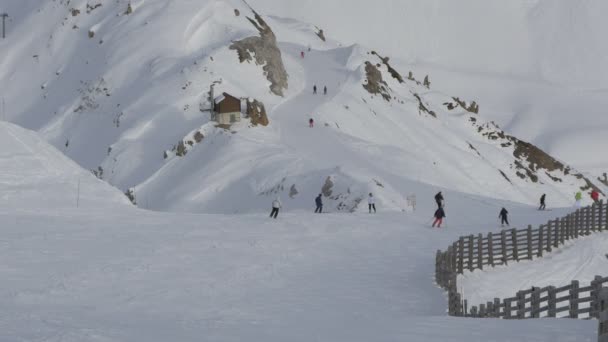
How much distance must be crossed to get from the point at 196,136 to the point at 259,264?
41.5m

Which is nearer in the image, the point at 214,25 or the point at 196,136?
the point at 196,136

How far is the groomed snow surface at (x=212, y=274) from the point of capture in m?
14.1

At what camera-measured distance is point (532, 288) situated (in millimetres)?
16859

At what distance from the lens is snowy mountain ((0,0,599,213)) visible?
55781 millimetres

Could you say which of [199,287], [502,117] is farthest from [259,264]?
[502,117]

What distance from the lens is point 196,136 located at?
212 ft

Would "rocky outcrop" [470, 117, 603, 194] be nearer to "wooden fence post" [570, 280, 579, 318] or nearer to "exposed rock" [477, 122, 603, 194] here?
"exposed rock" [477, 122, 603, 194]

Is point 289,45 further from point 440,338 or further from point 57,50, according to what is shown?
point 440,338

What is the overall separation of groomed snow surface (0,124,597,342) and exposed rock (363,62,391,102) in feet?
167

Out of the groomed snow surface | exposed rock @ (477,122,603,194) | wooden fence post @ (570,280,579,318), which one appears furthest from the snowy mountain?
wooden fence post @ (570,280,579,318)

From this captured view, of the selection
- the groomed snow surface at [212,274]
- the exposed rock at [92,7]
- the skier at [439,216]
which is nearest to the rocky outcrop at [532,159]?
the exposed rock at [92,7]

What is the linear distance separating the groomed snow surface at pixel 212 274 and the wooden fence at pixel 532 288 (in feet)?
2.53

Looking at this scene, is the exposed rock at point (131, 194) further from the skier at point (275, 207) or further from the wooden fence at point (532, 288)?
the wooden fence at point (532, 288)

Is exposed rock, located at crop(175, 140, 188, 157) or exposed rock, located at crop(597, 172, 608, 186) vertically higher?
exposed rock, located at crop(597, 172, 608, 186)
